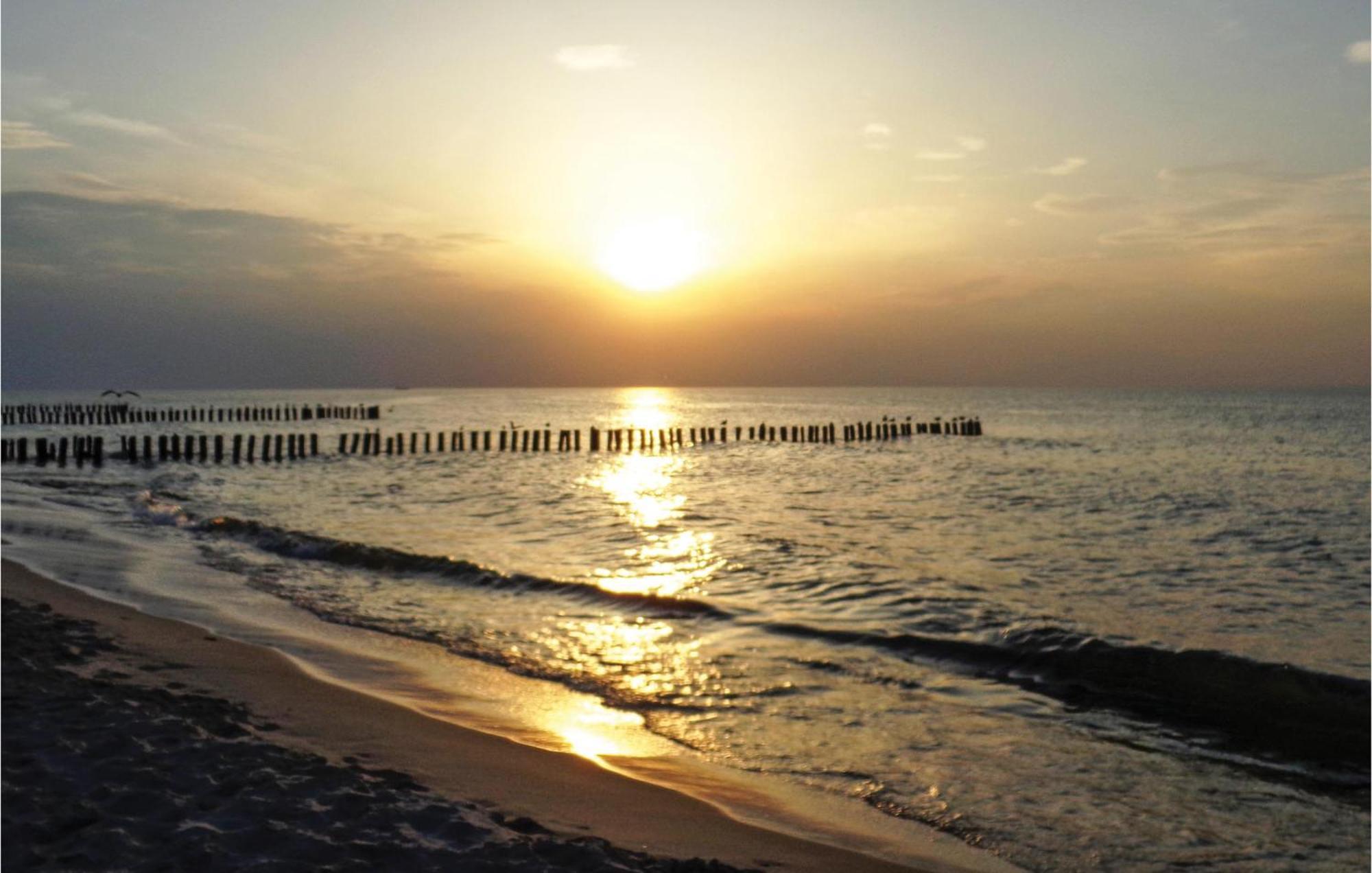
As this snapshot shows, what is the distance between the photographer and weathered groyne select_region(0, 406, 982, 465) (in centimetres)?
3888

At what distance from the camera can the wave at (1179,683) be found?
8.27 metres

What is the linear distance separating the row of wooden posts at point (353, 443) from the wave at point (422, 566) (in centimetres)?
2132

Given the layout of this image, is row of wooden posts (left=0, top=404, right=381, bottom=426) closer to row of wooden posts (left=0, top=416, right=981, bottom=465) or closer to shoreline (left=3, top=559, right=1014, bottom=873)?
row of wooden posts (left=0, top=416, right=981, bottom=465)

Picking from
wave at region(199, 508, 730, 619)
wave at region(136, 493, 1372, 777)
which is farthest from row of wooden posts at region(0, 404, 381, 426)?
wave at region(136, 493, 1372, 777)

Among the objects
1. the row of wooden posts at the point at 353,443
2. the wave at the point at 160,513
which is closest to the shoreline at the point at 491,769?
the wave at the point at 160,513

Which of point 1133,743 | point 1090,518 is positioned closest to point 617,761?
point 1133,743

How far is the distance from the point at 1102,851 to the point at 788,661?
184 inches

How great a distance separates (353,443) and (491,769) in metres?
43.1

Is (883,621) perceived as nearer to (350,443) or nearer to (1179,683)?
(1179,683)

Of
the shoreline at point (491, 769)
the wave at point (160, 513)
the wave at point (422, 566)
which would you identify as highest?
the shoreline at point (491, 769)

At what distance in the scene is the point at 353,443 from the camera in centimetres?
4672

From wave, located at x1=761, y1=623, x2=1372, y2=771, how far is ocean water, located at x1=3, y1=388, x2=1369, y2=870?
42 mm

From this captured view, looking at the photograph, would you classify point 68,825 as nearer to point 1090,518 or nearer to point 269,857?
point 269,857

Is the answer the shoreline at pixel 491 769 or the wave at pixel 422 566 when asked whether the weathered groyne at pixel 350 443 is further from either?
the shoreline at pixel 491 769
